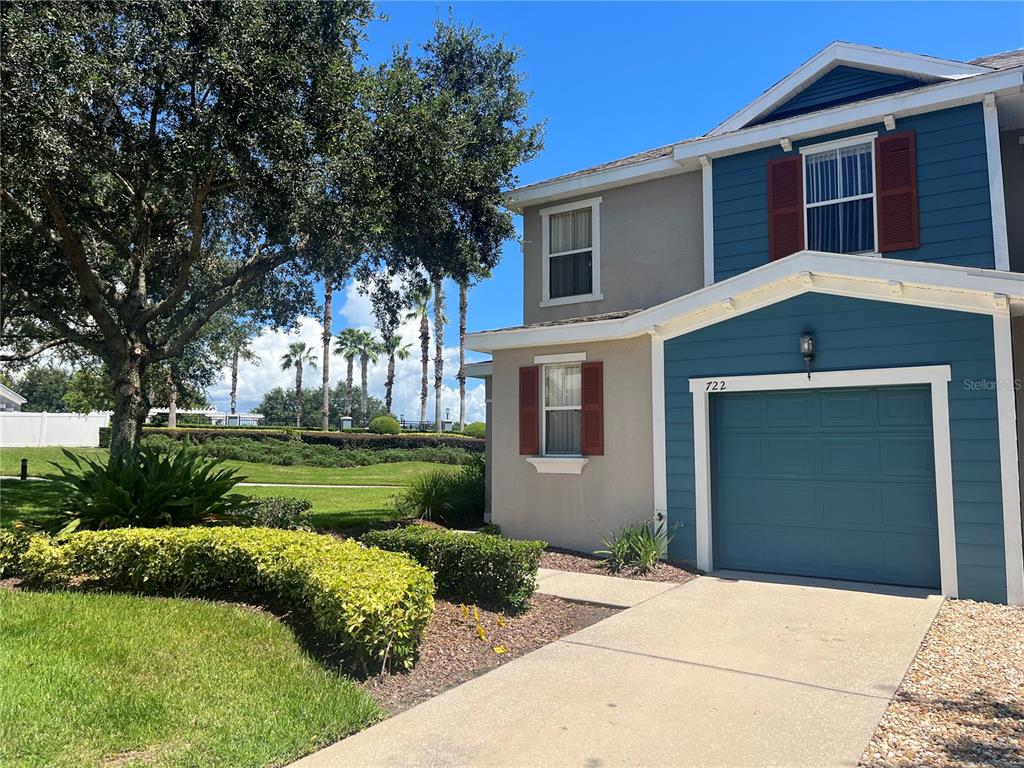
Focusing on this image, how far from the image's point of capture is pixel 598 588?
26.2ft

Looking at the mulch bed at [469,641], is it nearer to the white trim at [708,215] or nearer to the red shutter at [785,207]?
the white trim at [708,215]

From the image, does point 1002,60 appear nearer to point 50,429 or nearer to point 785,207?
point 785,207

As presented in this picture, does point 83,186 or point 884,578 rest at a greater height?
point 83,186

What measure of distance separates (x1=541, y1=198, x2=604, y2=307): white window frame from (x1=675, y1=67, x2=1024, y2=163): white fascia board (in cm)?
174

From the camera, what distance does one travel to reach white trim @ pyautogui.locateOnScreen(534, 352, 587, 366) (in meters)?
10.5

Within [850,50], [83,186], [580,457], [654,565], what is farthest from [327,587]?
[850,50]

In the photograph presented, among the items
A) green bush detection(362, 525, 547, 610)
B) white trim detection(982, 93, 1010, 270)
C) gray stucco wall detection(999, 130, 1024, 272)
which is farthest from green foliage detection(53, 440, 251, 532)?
gray stucco wall detection(999, 130, 1024, 272)

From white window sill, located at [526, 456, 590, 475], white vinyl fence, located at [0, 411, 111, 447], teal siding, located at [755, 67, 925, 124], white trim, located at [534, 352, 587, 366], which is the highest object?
teal siding, located at [755, 67, 925, 124]

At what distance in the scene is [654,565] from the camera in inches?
346

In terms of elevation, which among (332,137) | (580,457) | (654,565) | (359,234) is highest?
(332,137)

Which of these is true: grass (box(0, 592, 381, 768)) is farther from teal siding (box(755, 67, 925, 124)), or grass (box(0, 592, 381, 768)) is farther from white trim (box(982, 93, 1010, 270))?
teal siding (box(755, 67, 925, 124))

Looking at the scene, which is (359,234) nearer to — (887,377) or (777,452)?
(777,452)

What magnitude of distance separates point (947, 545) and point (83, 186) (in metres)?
12.6

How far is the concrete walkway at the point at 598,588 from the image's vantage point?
294 inches
